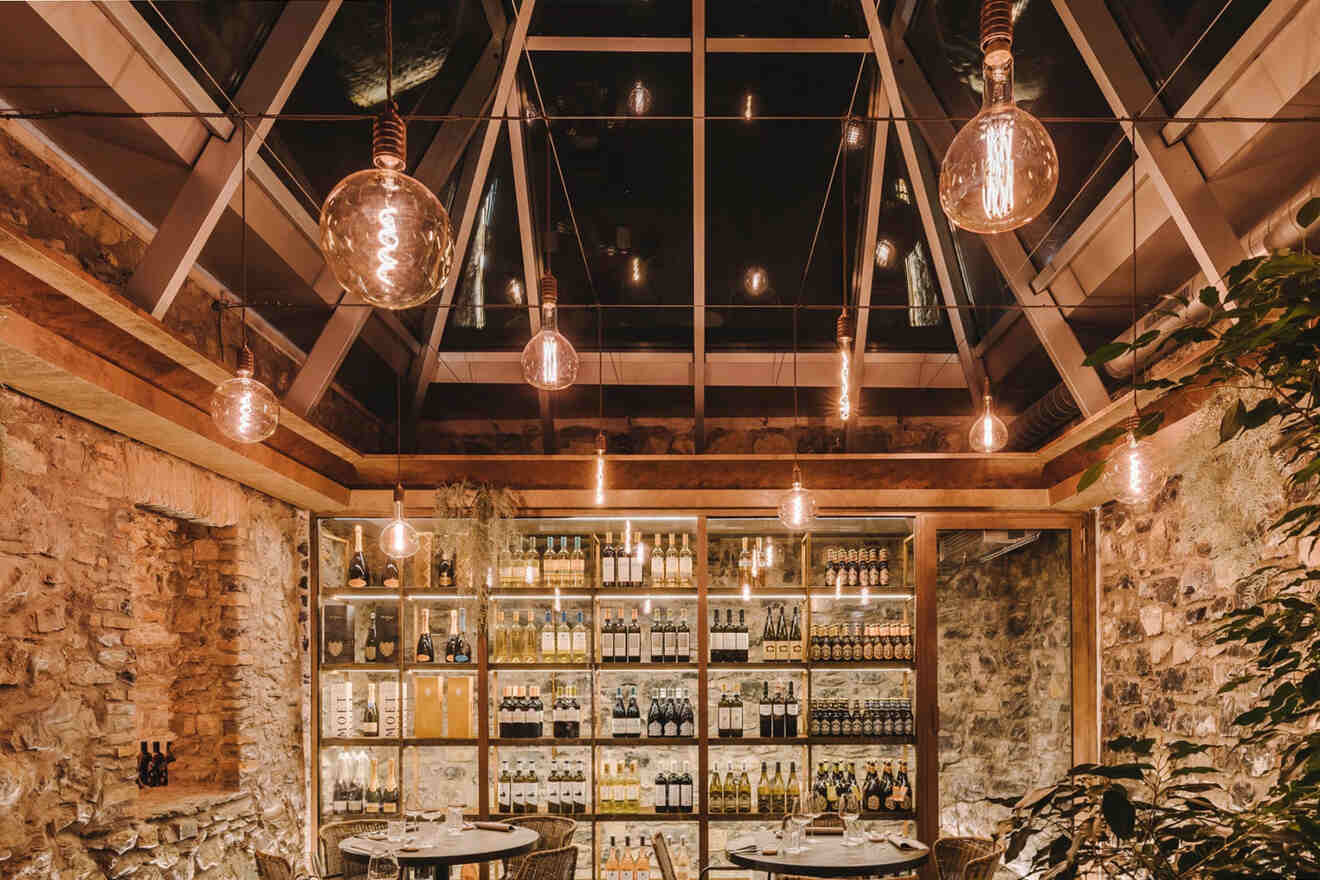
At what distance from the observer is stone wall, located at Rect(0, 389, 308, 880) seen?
3.73 m

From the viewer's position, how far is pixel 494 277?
6.33m

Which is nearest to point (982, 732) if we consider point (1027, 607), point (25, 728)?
point (1027, 607)

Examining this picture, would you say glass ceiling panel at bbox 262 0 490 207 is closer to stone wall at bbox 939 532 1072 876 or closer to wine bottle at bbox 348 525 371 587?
wine bottle at bbox 348 525 371 587

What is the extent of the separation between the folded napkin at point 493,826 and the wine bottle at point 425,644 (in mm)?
1455

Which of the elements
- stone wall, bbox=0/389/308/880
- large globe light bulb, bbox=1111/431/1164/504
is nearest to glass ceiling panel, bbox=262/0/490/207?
stone wall, bbox=0/389/308/880

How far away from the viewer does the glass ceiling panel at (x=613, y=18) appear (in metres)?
4.98

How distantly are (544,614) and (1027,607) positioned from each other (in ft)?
11.0

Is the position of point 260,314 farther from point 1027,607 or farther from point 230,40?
point 1027,607

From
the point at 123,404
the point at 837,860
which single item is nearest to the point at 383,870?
the point at 123,404

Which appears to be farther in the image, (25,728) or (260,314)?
(260,314)

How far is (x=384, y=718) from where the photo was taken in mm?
6488

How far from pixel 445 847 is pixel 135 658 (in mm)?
1589

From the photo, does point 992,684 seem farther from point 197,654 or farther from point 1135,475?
point 197,654

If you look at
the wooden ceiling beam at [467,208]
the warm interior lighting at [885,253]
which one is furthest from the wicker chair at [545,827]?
the warm interior lighting at [885,253]
